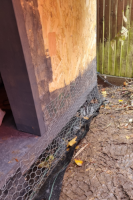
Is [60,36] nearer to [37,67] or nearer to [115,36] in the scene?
[37,67]

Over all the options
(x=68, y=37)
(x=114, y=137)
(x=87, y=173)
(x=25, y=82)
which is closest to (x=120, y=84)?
(x=114, y=137)

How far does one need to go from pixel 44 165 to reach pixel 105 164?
812mm

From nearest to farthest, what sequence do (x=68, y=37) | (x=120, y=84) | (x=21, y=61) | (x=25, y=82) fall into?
(x=21, y=61)
(x=25, y=82)
(x=68, y=37)
(x=120, y=84)

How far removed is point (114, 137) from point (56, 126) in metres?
0.95

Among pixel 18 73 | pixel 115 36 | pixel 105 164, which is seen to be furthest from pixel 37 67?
pixel 115 36

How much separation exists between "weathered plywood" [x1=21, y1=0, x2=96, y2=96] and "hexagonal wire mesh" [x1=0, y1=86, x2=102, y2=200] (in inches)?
34.7

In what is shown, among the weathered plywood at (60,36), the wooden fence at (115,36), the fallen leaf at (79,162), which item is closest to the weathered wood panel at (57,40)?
the weathered plywood at (60,36)

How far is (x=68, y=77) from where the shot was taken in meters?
2.38

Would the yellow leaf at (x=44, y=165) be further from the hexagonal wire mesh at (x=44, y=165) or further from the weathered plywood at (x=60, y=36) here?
the weathered plywood at (x=60, y=36)

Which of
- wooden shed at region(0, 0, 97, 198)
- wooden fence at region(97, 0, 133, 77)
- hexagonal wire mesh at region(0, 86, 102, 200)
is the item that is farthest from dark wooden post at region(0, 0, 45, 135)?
wooden fence at region(97, 0, 133, 77)

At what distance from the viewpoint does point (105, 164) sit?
6.53 ft

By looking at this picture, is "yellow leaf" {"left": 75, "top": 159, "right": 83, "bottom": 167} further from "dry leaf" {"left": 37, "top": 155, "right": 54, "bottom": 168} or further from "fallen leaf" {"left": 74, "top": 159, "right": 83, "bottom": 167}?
"dry leaf" {"left": 37, "top": 155, "right": 54, "bottom": 168}

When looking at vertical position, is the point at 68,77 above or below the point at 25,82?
below

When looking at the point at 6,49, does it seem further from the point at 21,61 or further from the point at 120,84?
the point at 120,84
